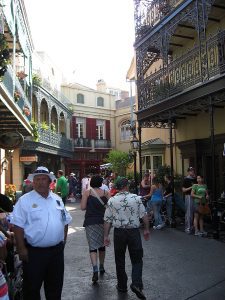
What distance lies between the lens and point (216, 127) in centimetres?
1385

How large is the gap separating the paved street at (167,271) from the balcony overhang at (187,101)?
12.5 feet

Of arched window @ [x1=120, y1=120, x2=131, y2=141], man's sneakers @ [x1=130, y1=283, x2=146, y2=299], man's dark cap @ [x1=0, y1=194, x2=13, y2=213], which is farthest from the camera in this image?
arched window @ [x1=120, y1=120, x2=131, y2=141]

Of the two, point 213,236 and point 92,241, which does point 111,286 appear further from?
point 213,236

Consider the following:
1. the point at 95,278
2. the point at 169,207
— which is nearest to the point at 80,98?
the point at 169,207

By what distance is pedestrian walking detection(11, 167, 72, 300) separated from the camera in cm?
425

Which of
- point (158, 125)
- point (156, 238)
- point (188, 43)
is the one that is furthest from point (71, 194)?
point (156, 238)

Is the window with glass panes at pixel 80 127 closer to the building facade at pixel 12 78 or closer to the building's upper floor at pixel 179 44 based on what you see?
the building facade at pixel 12 78

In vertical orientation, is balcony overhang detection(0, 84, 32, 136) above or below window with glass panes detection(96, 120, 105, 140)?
below

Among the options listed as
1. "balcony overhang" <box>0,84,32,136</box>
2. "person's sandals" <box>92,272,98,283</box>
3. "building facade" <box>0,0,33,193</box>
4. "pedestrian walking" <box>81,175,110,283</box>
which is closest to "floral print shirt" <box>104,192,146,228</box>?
"pedestrian walking" <box>81,175,110,283</box>

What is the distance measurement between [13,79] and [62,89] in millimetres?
28189

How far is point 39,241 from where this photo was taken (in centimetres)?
426

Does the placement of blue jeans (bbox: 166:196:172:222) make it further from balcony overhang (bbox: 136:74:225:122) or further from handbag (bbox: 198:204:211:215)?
balcony overhang (bbox: 136:74:225:122)

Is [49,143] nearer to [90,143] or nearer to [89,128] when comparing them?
[90,143]

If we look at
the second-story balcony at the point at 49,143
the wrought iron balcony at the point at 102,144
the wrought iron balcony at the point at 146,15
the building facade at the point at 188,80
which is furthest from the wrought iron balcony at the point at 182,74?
the wrought iron balcony at the point at 102,144
